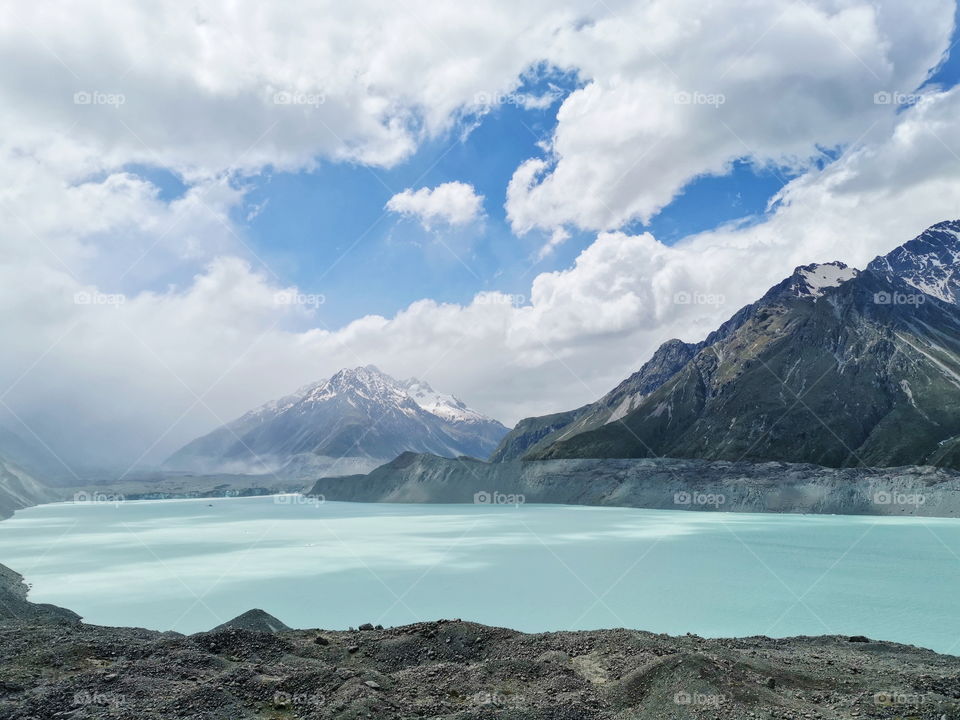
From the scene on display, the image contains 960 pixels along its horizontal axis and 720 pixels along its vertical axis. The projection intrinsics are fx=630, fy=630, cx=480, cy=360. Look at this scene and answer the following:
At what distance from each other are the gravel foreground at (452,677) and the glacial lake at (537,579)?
1159 cm

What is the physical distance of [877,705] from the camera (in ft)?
56.1

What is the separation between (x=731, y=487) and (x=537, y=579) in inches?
4491

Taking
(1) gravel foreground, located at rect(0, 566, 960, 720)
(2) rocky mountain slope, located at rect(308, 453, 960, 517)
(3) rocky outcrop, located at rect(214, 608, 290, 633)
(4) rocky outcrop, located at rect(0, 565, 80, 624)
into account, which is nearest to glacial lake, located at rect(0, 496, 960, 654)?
(4) rocky outcrop, located at rect(0, 565, 80, 624)

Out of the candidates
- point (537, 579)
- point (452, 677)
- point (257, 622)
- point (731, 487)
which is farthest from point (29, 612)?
point (731, 487)

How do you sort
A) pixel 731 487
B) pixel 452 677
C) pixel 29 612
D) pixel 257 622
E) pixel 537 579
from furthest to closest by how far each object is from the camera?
pixel 731 487, pixel 537 579, pixel 29 612, pixel 257 622, pixel 452 677

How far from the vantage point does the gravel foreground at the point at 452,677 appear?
1644 centimetres

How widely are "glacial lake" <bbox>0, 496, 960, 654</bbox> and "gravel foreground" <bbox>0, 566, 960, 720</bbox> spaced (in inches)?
456

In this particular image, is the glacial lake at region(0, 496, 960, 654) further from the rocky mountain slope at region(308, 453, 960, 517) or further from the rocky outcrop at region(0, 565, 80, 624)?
the rocky mountain slope at region(308, 453, 960, 517)

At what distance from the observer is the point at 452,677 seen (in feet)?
63.6

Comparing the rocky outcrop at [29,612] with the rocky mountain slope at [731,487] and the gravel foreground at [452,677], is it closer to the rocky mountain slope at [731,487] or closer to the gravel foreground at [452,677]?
the gravel foreground at [452,677]

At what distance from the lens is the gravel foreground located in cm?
1644

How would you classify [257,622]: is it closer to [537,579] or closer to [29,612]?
[29,612]

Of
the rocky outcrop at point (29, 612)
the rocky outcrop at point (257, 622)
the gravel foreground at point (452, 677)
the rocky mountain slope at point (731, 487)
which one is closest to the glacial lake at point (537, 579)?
the rocky outcrop at point (29, 612)

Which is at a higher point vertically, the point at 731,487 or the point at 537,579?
the point at 537,579
